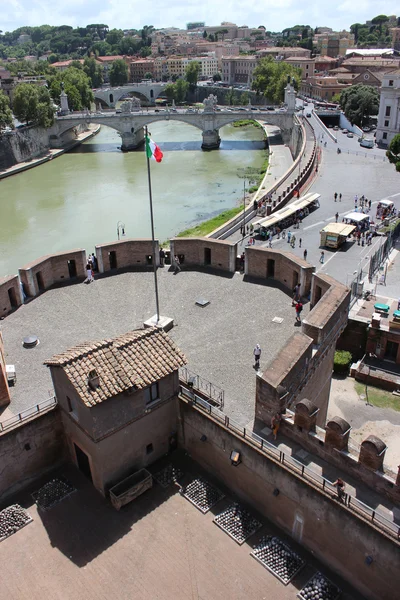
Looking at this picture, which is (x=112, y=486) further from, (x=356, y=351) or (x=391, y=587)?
(x=356, y=351)

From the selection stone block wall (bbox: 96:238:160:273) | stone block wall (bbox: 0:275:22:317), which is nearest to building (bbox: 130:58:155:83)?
stone block wall (bbox: 96:238:160:273)

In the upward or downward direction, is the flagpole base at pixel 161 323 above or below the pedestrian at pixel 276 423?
Result: above

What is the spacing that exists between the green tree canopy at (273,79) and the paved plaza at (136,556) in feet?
239

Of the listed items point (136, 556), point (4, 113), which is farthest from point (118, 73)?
point (136, 556)

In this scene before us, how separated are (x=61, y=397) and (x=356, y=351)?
1206cm

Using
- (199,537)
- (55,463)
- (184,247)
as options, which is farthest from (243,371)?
(184,247)

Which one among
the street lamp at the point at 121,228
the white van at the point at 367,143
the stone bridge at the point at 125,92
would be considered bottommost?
the street lamp at the point at 121,228

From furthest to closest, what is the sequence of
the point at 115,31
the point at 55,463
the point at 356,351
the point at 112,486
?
the point at 115,31, the point at 356,351, the point at 55,463, the point at 112,486

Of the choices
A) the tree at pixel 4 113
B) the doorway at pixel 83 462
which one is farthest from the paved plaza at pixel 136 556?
the tree at pixel 4 113

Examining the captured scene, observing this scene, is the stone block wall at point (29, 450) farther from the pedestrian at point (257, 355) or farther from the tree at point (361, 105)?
the tree at point (361, 105)

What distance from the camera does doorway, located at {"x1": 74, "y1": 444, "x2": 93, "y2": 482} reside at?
39.2ft

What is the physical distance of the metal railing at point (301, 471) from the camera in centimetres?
886

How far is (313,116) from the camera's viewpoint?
67312 millimetres

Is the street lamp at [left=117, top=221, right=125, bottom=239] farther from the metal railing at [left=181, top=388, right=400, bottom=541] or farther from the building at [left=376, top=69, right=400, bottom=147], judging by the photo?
the building at [left=376, top=69, right=400, bottom=147]
